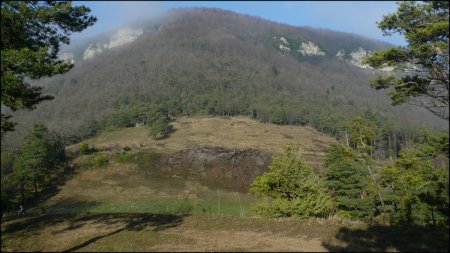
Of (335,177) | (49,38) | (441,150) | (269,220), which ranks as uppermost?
(49,38)

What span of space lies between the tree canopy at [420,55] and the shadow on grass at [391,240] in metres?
4.43

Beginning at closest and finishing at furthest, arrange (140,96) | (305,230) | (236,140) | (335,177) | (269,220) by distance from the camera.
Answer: (305,230), (269,220), (335,177), (236,140), (140,96)

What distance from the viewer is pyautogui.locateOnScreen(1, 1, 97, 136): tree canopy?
13.5m

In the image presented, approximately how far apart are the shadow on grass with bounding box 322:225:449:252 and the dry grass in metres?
72.2

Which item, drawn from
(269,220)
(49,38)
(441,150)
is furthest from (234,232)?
(49,38)

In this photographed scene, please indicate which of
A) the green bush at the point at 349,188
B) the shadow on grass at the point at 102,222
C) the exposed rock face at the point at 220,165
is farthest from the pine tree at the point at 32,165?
the green bush at the point at 349,188

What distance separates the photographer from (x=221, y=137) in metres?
109

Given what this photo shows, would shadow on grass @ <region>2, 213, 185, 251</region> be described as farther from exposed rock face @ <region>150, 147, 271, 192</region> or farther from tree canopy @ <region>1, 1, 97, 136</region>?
exposed rock face @ <region>150, 147, 271, 192</region>

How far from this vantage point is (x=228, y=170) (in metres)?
73.7

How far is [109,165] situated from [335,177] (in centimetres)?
4640

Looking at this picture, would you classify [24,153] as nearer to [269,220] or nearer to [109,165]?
[109,165]

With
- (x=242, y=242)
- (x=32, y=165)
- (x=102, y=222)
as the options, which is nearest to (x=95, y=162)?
(x=32, y=165)

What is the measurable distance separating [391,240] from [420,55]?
697 cm

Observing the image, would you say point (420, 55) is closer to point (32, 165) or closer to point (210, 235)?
point (210, 235)
